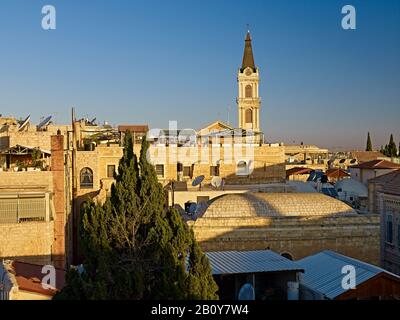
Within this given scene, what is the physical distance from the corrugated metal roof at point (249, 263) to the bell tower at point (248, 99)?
47.1 m

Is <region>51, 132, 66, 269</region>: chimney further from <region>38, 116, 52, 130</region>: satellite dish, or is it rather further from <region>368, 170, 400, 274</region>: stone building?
<region>368, 170, 400, 274</region>: stone building

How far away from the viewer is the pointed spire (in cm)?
6375

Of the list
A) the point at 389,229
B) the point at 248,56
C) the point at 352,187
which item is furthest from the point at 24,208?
the point at 248,56

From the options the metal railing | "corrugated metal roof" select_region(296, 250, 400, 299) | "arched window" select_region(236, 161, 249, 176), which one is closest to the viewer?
"corrugated metal roof" select_region(296, 250, 400, 299)

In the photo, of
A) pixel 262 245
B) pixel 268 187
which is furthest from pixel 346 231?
pixel 268 187

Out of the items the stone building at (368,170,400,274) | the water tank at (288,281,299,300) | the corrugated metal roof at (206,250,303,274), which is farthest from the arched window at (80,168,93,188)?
the water tank at (288,281,299,300)

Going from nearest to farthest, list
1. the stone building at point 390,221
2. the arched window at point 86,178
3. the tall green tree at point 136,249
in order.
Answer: the tall green tree at point 136,249 → the stone building at point 390,221 → the arched window at point 86,178

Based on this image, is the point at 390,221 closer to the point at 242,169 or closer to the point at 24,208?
the point at 24,208

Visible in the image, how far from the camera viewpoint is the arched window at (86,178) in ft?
94.1

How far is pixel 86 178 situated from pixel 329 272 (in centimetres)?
1814

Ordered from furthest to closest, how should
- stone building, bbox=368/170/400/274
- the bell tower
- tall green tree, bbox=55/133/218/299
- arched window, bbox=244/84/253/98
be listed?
arched window, bbox=244/84/253/98, the bell tower, stone building, bbox=368/170/400/274, tall green tree, bbox=55/133/218/299

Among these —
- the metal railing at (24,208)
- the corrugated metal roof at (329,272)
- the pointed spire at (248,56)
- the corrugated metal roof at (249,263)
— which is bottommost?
the corrugated metal roof at (329,272)

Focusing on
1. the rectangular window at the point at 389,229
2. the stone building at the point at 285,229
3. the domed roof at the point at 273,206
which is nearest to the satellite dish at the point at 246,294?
the stone building at the point at 285,229

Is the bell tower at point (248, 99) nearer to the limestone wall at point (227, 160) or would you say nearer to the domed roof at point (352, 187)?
the limestone wall at point (227, 160)
